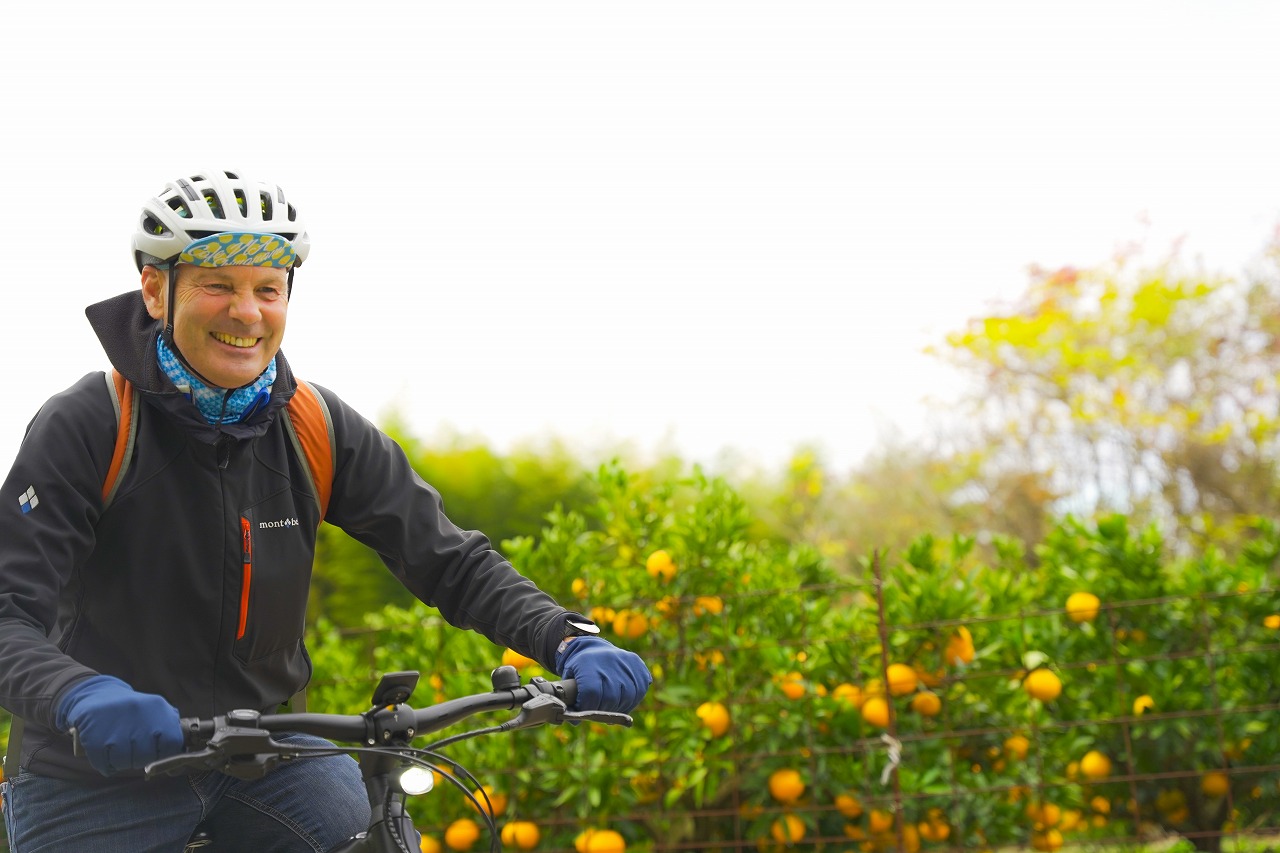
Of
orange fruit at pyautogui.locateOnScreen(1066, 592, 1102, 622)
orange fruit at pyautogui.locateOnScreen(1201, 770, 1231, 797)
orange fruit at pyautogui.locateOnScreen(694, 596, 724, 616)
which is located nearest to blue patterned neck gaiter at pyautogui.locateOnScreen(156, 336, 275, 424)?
orange fruit at pyautogui.locateOnScreen(694, 596, 724, 616)

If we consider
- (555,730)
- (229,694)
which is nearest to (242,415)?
(229,694)

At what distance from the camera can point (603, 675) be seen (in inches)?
81.2

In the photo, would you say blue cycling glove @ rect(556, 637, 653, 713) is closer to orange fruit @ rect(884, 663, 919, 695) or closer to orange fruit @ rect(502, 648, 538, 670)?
orange fruit @ rect(502, 648, 538, 670)

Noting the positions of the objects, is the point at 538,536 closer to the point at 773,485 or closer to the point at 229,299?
the point at 773,485

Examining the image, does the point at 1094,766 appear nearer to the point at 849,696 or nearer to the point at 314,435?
→ the point at 849,696

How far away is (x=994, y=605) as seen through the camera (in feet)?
16.9

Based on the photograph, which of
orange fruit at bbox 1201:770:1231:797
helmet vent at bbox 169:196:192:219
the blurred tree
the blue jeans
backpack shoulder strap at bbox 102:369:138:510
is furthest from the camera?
the blurred tree

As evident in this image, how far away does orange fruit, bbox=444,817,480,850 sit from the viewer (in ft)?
16.1

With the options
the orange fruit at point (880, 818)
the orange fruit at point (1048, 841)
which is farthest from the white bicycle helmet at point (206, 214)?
the orange fruit at point (1048, 841)

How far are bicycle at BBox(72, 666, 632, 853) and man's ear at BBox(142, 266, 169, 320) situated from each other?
916 millimetres

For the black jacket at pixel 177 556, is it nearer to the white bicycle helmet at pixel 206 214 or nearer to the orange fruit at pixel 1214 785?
the white bicycle helmet at pixel 206 214

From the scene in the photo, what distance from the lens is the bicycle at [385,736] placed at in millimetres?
1666

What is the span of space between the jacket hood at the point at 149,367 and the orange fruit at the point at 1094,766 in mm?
3882

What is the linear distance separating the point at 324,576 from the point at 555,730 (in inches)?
220
